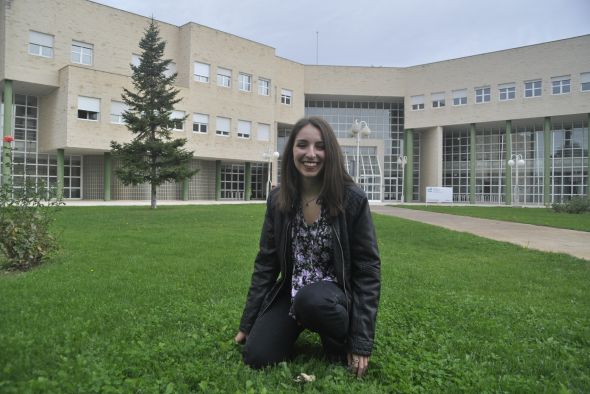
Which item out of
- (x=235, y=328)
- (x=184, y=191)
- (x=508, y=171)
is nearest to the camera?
(x=235, y=328)

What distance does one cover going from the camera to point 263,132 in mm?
41000

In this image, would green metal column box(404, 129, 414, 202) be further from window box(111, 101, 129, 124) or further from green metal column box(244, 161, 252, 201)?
window box(111, 101, 129, 124)

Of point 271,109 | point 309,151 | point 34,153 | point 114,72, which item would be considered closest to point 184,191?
point 114,72

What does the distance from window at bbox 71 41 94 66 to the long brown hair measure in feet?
107

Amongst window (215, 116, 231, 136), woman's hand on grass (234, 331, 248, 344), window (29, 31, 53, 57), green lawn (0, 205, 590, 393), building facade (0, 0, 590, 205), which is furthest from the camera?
window (215, 116, 231, 136)

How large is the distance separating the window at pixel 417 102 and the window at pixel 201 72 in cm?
2145

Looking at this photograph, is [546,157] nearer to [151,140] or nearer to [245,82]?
[245,82]

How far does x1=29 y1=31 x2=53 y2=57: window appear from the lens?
28500 millimetres

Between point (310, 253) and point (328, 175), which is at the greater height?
point (328, 175)

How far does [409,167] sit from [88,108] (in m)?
31.0

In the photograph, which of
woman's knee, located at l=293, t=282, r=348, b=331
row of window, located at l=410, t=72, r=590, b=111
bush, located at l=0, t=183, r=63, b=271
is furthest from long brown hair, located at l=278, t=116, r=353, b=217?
row of window, located at l=410, t=72, r=590, b=111

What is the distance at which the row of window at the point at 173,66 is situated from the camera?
94.5ft

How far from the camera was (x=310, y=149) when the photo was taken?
10.1 feet

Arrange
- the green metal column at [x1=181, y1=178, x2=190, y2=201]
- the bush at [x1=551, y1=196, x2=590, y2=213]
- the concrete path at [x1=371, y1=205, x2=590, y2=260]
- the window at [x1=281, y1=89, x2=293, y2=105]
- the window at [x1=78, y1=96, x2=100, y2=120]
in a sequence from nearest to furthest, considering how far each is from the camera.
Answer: the concrete path at [x1=371, y1=205, x2=590, y2=260] < the bush at [x1=551, y1=196, x2=590, y2=213] < the window at [x1=78, y1=96, x2=100, y2=120] < the green metal column at [x1=181, y1=178, x2=190, y2=201] < the window at [x1=281, y1=89, x2=293, y2=105]
